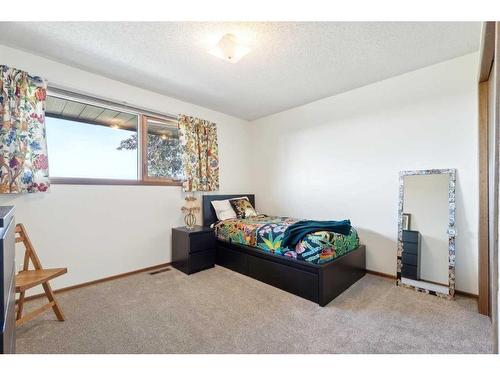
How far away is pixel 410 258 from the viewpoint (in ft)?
8.34

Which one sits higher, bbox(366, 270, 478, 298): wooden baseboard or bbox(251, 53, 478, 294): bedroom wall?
bbox(251, 53, 478, 294): bedroom wall

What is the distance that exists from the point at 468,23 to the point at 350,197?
1946 millimetres

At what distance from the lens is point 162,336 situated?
1.68 meters

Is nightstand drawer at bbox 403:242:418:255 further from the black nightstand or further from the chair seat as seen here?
the chair seat

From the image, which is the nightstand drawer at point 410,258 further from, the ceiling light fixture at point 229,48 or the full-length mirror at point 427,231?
the ceiling light fixture at point 229,48

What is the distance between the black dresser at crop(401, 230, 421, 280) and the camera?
2502 mm

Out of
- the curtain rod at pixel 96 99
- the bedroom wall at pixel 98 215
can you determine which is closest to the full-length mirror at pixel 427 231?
the bedroom wall at pixel 98 215

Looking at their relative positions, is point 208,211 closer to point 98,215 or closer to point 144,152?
point 144,152

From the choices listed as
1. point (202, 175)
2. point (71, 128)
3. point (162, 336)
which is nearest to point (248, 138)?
point (202, 175)

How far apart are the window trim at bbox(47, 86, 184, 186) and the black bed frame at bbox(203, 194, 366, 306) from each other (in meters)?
1.26

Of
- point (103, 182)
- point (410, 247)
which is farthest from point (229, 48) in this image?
point (410, 247)

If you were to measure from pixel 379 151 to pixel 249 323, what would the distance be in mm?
2423

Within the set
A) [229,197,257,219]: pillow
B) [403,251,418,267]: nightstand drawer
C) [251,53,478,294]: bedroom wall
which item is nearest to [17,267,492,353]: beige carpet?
[403,251,418,267]: nightstand drawer
